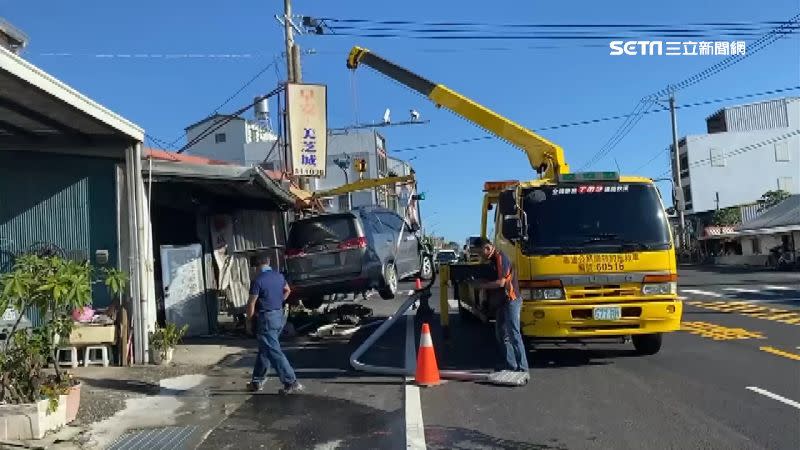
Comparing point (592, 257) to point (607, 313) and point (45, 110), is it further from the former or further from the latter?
point (45, 110)

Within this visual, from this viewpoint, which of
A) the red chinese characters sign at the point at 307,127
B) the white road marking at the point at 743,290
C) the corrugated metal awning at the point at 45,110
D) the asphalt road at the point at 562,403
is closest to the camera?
the asphalt road at the point at 562,403

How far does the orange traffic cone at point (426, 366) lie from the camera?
905cm

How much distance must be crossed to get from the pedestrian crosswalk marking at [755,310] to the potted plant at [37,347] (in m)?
12.5

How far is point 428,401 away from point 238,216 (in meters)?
11.2

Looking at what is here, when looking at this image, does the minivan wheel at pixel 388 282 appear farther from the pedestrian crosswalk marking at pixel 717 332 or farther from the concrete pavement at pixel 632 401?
the pedestrian crosswalk marking at pixel 717 332

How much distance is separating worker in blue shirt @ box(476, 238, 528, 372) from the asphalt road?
0.34 meters

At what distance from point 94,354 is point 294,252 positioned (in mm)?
4143

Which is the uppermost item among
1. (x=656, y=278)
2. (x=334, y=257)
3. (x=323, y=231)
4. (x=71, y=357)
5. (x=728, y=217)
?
(x=728, y=217)

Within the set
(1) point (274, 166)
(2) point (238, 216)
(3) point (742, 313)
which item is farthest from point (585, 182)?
(1) point (274, 166)

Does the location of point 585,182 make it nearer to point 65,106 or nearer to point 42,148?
point 65,106

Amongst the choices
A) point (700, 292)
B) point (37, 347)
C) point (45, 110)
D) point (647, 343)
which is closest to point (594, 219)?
point (647, 343)

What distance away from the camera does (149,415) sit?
25.9 feet

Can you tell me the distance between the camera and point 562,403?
25.6ft

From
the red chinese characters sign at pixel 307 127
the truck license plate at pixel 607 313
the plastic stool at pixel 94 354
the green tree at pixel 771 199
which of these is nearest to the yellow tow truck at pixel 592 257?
the truck license plate at pixel 607 313
